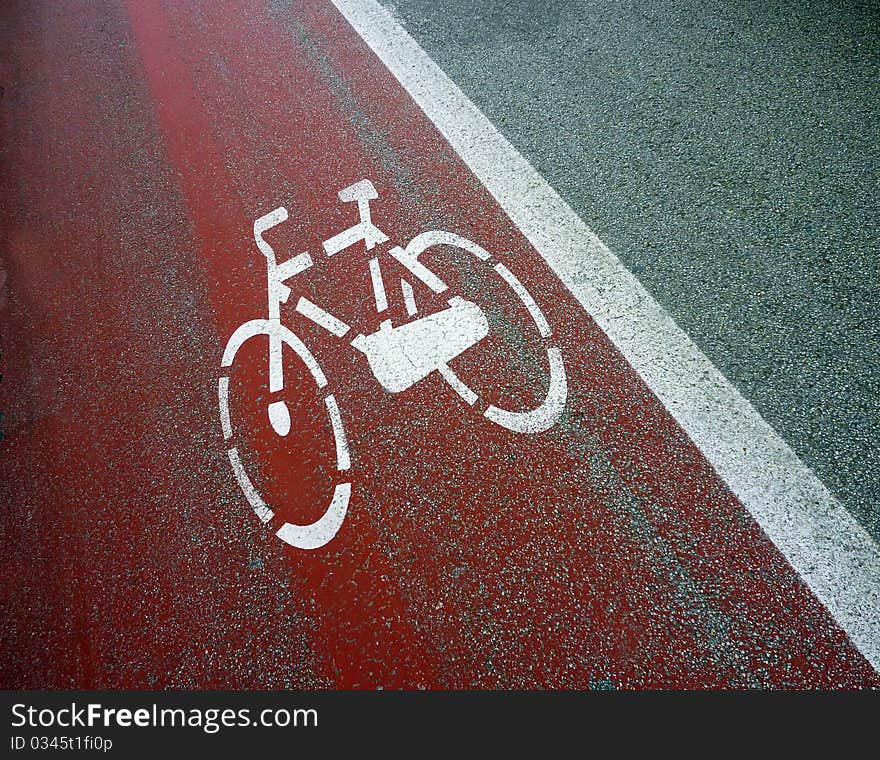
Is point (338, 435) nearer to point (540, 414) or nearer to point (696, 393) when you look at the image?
point (540, 414)

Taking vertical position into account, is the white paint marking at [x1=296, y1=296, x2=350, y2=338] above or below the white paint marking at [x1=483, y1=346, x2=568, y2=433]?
above

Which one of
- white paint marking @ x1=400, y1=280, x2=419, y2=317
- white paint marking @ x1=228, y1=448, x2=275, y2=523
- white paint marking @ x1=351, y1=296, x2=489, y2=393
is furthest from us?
white paint marking @ x1=400, y1=280, x2=419, y2=317

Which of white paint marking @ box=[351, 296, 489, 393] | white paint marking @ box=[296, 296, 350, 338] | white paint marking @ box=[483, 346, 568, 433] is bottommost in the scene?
white paint marking @ box=[483, 346, 568, 433]

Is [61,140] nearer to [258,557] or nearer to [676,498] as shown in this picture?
[258,557]

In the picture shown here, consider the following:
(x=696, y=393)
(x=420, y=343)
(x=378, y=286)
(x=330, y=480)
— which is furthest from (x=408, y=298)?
(x=696, y=393)

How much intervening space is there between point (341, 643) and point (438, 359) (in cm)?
144

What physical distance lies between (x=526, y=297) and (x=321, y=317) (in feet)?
3.70

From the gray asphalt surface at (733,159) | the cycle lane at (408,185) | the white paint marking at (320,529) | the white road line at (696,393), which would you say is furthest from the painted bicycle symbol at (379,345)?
the gray asphalt surface at (733,159)

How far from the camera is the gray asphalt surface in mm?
3143

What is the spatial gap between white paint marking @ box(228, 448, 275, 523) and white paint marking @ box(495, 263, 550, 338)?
5.33 feet

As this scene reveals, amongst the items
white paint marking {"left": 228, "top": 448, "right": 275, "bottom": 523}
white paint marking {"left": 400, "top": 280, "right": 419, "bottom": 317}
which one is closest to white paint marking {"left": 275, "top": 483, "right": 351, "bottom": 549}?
white paint marking {"left": 228, "top": 448, "right": 275, "bottom": 523}

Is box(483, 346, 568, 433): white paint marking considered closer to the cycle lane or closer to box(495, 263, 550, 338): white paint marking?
the cycle lane

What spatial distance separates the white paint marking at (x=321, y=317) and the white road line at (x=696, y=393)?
1210 mm

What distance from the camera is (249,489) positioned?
3293mm
